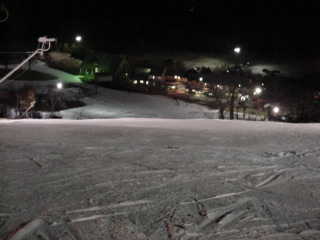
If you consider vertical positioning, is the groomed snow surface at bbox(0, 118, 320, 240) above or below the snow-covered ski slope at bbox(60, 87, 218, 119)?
below

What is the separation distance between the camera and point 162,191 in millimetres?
4660

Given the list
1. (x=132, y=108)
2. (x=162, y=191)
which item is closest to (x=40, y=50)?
(x=162, y=191)

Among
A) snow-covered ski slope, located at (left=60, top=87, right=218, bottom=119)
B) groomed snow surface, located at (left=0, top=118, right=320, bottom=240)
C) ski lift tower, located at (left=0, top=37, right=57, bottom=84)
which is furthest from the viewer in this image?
snow-covered ski slope, located at (left=60, top=87, right=218, bottom=119)

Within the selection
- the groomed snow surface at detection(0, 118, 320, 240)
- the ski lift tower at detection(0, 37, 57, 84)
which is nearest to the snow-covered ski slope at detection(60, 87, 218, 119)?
the ski lift tower at detection(0, 37, 57, 84)

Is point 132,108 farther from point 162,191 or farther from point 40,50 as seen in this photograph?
point 162,191

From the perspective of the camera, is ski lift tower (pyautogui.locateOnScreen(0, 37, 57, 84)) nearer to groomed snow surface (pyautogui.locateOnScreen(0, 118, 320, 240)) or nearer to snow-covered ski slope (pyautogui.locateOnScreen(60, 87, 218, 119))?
groomed snow surface (pyautogui.locateOnScreen(0, 118, 320, 240))

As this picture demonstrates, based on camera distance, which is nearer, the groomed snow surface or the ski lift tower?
the groomed snow surface

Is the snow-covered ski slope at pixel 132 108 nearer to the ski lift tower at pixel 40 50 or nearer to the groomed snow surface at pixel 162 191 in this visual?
the ski lift tower at pixel 40 50

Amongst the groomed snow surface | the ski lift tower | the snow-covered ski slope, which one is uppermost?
the ski lift tower

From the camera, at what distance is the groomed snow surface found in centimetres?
341

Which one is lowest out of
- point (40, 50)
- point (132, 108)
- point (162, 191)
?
point (162, 191)

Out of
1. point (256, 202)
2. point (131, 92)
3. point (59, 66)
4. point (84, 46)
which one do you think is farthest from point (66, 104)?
point (84, 46)

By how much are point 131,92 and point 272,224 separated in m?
36.7

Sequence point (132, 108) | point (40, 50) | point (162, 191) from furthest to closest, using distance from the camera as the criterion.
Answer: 1. point (132, 108)
2. point (40, 50)
3. point (162, 191)
